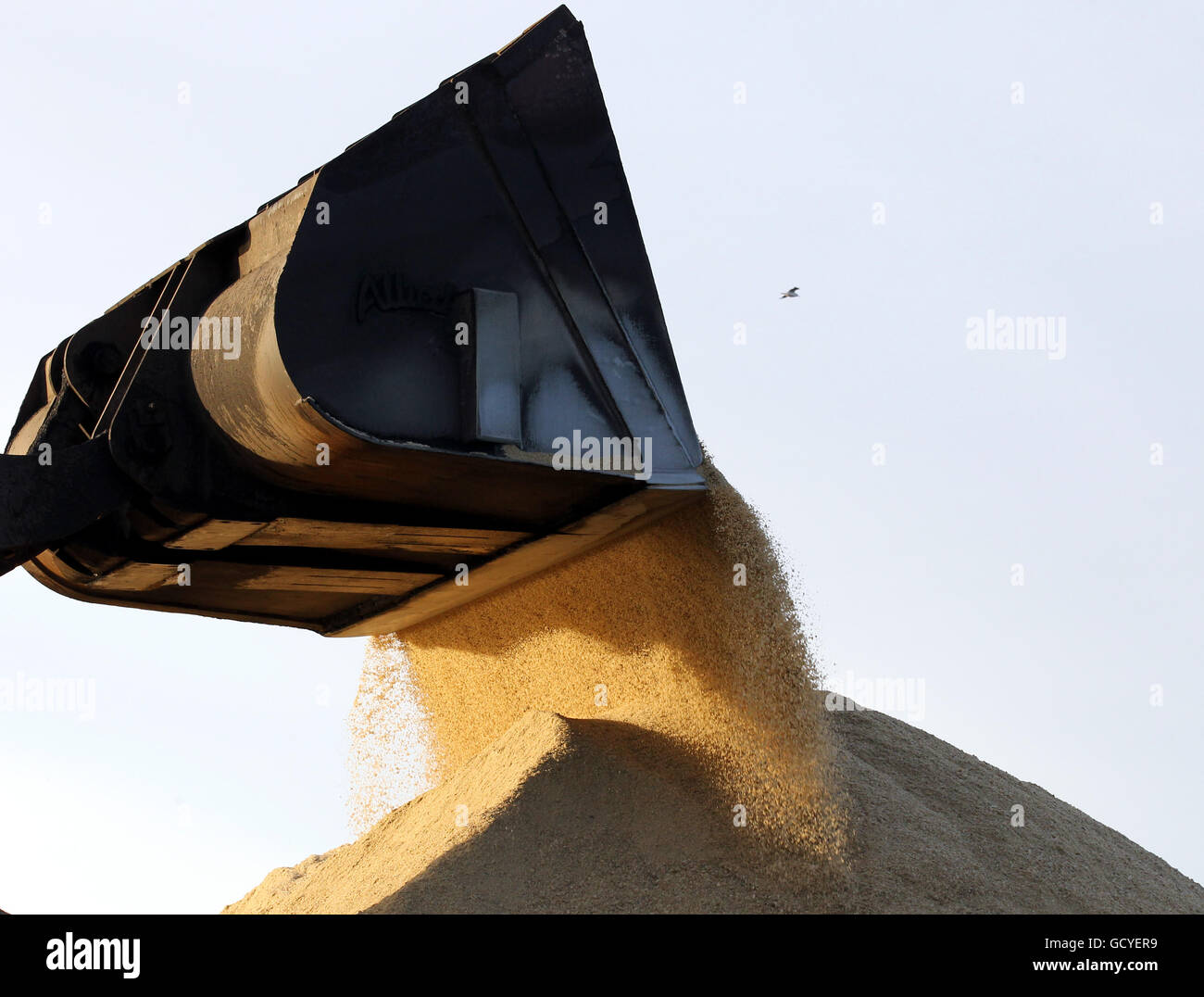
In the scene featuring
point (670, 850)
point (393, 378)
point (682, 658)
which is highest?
point (393, 378)

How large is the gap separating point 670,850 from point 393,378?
2.16 m

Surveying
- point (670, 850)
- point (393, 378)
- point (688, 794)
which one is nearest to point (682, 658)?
point (688, 794)

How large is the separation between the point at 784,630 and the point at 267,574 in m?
2.18

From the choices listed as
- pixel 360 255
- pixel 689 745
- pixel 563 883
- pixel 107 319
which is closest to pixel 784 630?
pixel 689 745

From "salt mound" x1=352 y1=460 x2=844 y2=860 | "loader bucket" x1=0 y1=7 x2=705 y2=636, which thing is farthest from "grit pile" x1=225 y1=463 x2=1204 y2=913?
"loader bucket" x1=0 y1=7 x2=705 y2=636

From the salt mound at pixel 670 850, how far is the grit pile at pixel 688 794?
0.01 meters

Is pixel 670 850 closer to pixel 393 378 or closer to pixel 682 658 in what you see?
pixel 682 658

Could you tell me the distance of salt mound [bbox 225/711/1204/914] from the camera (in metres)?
5.42

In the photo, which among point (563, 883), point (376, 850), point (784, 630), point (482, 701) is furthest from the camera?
point (482, 701)

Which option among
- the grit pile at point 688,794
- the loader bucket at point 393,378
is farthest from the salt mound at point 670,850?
the loader bucket at point 393,378

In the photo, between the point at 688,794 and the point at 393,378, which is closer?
the point at 393,378

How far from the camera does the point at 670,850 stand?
220 inches

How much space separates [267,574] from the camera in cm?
609
